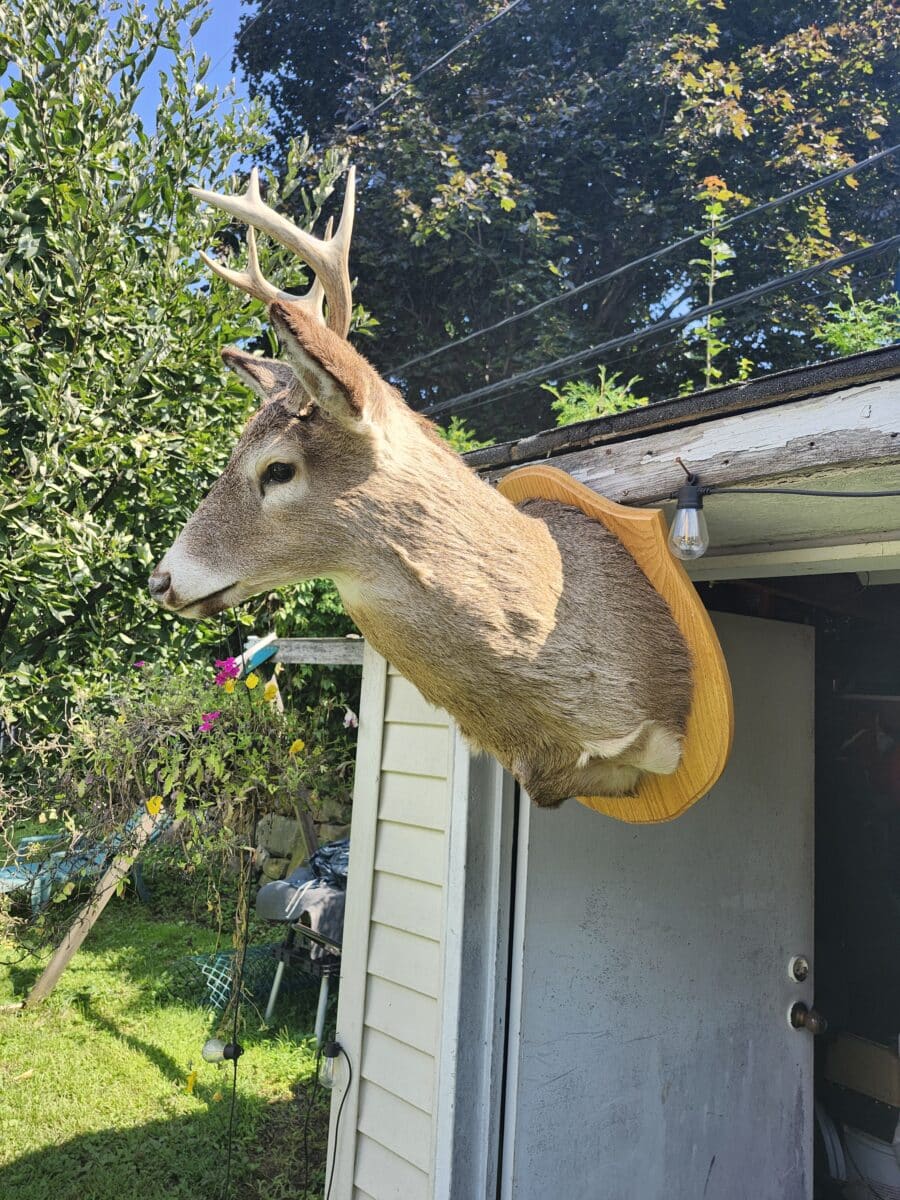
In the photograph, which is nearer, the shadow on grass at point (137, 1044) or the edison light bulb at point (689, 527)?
the edison light bulb at point (689, 527)

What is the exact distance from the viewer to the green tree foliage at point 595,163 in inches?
377

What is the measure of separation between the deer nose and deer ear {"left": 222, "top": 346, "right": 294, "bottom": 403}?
0.40m

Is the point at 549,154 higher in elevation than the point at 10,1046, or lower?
higher

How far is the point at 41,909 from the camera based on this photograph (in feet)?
12.8

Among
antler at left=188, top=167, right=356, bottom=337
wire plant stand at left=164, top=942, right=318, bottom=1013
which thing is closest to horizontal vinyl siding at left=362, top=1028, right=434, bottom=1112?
antler at left=188, top=167, right=356, bottom=337

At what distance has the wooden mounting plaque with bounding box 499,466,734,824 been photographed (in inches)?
63.1

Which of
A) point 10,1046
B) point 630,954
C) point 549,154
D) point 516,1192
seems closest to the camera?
point 516,1192

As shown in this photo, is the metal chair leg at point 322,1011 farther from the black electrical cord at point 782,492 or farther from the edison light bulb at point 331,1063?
the black electrical cord at point 782,492

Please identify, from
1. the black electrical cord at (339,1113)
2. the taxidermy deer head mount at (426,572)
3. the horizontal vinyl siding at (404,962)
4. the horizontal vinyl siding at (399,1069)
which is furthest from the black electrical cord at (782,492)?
the black electrical cord at (339,1113)

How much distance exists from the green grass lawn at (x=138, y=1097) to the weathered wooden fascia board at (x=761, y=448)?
335 centimetres

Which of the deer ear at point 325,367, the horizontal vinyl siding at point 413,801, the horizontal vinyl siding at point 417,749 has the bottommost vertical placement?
the horizontal vinyl siding at point 413,801

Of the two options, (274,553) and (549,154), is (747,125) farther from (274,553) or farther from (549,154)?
(274,553)

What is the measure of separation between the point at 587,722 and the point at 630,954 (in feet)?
3.93

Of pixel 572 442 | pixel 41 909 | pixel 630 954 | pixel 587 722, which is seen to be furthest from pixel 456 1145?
pixel 41 909
